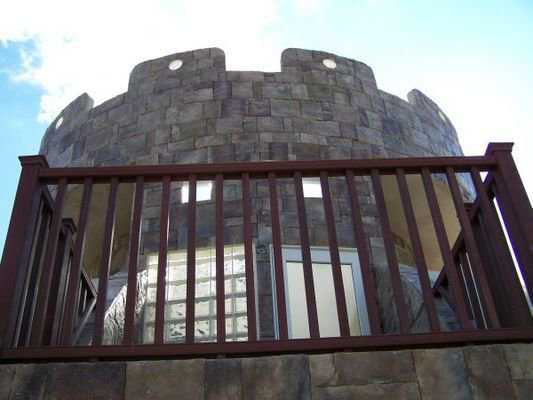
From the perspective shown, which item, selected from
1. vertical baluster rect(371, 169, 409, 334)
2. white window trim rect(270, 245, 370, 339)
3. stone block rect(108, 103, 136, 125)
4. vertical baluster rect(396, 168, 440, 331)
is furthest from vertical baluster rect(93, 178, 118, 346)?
stone block rect(108, 103, 136, 125)

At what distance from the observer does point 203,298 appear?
5.18m

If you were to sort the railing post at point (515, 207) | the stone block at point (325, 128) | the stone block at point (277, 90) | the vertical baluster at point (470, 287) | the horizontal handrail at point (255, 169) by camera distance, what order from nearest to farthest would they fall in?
the railing post at point (515, 207)
the horizontal handrail at point (255, 169)
the vertical baluster at point (470, 287)
the stone block at point (325, 128)
the stone block at point (277, 90)

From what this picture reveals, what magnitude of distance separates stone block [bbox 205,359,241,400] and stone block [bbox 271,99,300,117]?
456cm

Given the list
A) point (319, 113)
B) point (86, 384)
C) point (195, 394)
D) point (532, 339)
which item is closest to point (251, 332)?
point (195, 394)

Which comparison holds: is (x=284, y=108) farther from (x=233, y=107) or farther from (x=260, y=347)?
(x=260, y=347)

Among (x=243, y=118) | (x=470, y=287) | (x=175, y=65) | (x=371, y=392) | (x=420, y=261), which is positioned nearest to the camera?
(x=371, y=392)

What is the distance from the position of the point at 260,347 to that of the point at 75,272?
857 mm

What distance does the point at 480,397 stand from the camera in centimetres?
225

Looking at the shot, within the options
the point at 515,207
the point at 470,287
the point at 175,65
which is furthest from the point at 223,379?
the point at 175,65

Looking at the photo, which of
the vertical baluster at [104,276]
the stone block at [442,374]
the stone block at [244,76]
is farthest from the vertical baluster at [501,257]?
the stone block at [244,76]

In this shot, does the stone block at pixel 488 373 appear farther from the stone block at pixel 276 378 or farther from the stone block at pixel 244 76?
the stone block at pixel 244 76

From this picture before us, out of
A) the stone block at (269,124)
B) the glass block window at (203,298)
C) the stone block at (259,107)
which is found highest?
the stone block at (259,107)

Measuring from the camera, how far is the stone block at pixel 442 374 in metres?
2.27

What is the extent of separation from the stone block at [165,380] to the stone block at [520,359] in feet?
3.77
